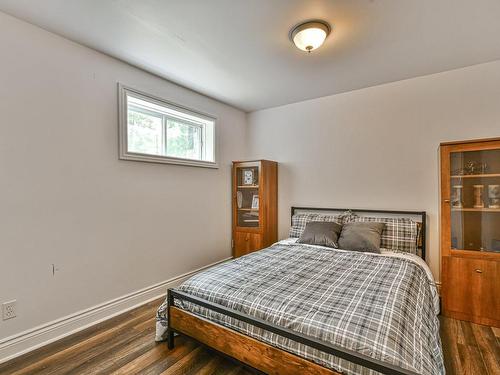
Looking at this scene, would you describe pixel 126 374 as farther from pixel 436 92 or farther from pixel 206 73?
pixel 436 92

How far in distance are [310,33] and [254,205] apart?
240 centimetres

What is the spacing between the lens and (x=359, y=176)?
330cm

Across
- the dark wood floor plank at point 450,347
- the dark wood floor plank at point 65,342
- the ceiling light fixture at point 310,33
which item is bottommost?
the dark wood floor plank at point 450,347

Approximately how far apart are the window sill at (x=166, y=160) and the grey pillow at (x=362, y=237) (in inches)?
76.6

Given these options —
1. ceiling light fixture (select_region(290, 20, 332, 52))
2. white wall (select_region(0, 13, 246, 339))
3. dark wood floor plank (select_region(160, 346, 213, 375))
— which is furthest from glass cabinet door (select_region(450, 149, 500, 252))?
white wall (select_region(0, 13, 246, 339))

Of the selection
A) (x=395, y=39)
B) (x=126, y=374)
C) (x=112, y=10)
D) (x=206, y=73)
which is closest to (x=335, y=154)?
(x=395, y=39)

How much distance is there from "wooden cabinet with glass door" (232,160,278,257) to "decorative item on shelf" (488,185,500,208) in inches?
94.4

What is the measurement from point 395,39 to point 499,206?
1835 millimetres

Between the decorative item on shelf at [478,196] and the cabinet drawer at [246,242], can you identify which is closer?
the decorative item on shelf at [478,196]

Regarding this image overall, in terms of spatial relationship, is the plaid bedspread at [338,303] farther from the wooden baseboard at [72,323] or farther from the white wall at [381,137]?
the white wall at [381,137]

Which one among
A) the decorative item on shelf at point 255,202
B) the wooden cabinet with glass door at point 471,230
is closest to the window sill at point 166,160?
the decorative item on shelf at point 255,202

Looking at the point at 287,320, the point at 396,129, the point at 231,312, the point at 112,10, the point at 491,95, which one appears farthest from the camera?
the point at 396,129

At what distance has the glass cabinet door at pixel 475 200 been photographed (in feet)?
7.93

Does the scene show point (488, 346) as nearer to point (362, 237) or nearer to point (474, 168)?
point (362, 237)
